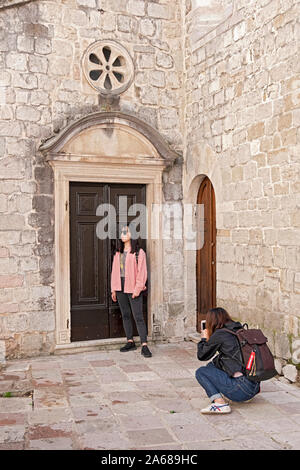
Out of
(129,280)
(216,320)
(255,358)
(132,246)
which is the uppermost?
(132,246)

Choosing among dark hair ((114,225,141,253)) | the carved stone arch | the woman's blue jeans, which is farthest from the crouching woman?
the carved stone arch

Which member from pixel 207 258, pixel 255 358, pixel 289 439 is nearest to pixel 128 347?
pixel 207 258

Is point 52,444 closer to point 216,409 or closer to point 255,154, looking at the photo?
point 216,409

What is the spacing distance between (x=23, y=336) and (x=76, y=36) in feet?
12.2

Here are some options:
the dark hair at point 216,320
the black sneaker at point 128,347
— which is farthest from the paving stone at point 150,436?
the black sneaker at point 128,347

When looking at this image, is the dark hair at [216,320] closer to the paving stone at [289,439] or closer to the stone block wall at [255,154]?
the paving stone at [289,439]

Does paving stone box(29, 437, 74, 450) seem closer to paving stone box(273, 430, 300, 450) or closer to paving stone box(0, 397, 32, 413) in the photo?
paving stone box(0, 397, 32, 413)

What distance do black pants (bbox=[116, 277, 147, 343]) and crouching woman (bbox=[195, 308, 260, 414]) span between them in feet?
7.17

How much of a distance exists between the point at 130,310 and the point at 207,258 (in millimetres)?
1207

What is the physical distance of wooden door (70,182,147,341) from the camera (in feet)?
22.3

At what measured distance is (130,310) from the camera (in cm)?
677

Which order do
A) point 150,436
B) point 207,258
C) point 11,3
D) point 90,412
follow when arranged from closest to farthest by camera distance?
point 150,436 < point 90,412 < point 11,3 < point 207,258

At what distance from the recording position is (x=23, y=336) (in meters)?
6.42
